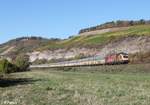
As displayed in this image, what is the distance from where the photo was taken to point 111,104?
15164mm

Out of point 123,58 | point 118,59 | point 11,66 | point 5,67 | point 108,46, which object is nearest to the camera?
point 5,67

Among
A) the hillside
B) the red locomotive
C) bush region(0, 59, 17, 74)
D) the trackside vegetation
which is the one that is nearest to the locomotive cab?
the red locomotive

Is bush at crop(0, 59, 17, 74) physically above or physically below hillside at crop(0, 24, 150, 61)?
below

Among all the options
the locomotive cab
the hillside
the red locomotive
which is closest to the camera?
the locomotive cab

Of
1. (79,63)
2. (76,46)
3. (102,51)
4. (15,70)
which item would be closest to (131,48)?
(79,63)

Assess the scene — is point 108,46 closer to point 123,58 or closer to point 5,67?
point 123,58

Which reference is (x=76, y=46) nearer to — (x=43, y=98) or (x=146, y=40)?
(x=146, y=40)

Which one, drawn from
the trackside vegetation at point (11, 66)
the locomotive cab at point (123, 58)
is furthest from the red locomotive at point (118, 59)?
the trackside vegetation at point (11, 66)

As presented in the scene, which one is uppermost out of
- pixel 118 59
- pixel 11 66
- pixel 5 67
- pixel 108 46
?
pixel 108 46

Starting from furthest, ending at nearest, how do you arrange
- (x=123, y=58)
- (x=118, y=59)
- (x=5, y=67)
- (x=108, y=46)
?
(x=108, y=46), (x=118, y=59), (x=123, y=58), (x=5, y=67)

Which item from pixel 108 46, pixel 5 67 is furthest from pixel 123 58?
pixel 108 46

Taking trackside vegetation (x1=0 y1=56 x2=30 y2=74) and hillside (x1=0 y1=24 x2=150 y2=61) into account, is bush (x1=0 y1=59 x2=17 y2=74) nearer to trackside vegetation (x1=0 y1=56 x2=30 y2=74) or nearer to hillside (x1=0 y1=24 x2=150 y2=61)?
trackside vegetation (x1=0 y1=56 x2=30 y2=74)

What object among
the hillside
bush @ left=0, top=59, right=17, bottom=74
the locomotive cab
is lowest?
bush @ left=0, top=59, right=17, bottom=74

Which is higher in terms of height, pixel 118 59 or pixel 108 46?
pixel 108 46
